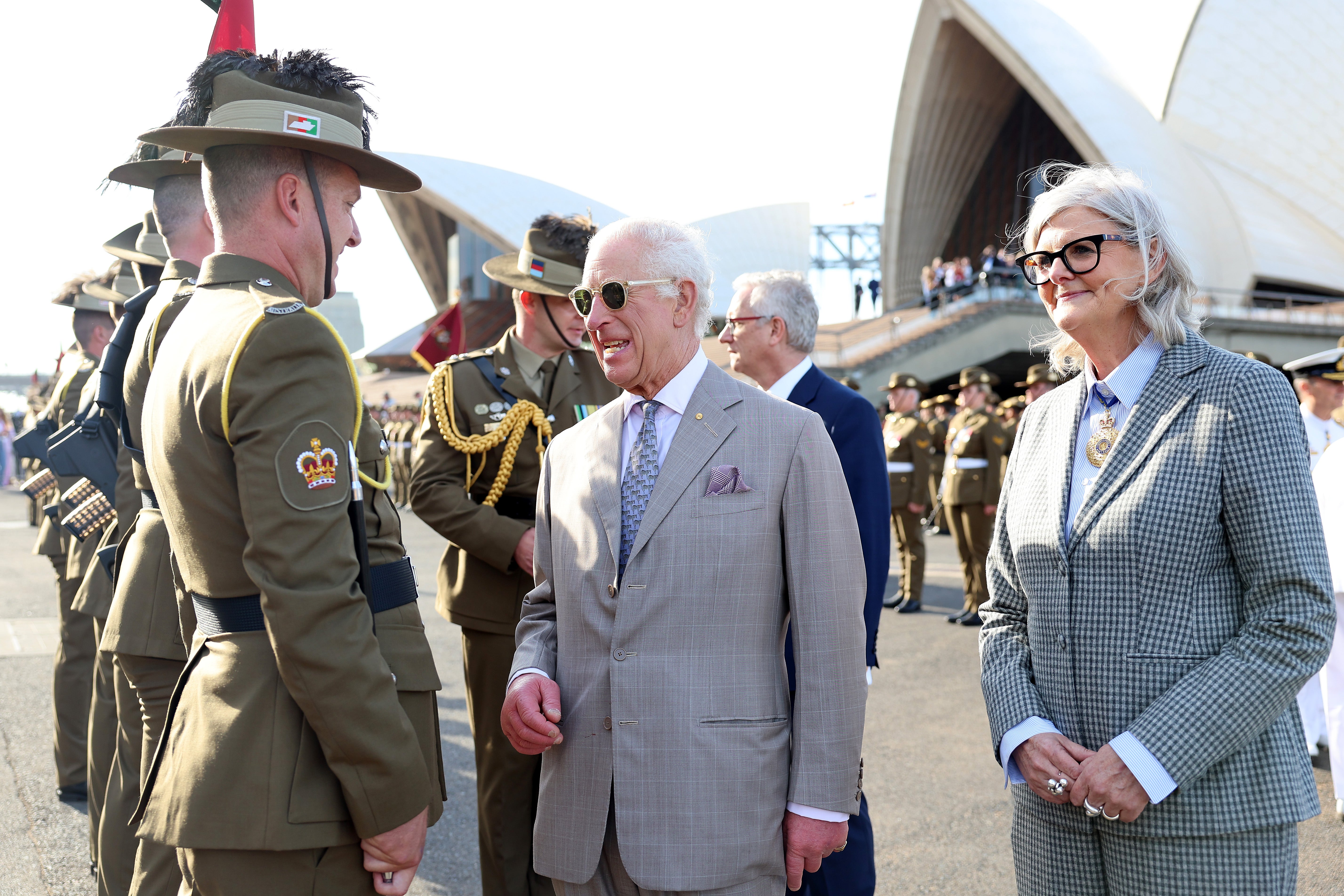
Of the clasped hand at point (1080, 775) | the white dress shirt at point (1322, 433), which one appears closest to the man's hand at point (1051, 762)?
the clasped hand at point (1080, 775)

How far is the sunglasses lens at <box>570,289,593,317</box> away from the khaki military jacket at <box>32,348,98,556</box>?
10.8 feet

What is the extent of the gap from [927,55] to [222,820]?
1364 inches

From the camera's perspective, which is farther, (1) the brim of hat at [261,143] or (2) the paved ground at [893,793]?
(2) the paved ground at [893,793]

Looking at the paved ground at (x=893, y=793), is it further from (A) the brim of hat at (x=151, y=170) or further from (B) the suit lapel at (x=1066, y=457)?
(A) the brim of hat at (x=151, y=170)

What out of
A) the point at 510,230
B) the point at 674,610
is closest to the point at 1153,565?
the point at 674,610

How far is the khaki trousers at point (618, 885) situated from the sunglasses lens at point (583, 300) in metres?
0.96

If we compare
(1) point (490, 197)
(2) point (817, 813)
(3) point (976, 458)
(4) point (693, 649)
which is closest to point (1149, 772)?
(2) point (817, 813)

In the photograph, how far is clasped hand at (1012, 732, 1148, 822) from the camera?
1.71 metres

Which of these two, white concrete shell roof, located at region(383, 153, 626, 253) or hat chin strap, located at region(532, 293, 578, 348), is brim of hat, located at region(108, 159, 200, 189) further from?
white concrete shell roof, located at region(383, 153, 626, 253)

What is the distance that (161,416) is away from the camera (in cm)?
168

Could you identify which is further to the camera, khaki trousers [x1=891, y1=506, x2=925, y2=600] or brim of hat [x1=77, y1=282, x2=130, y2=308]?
khaki trousers [x1=891, y1=506, x2=925, y2=600]

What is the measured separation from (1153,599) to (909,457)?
812cm

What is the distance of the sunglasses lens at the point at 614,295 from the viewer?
1.91m

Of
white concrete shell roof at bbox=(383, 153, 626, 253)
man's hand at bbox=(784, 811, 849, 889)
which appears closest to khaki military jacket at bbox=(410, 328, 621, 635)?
man's hand at bbox=(784, 811, 849, 889)
